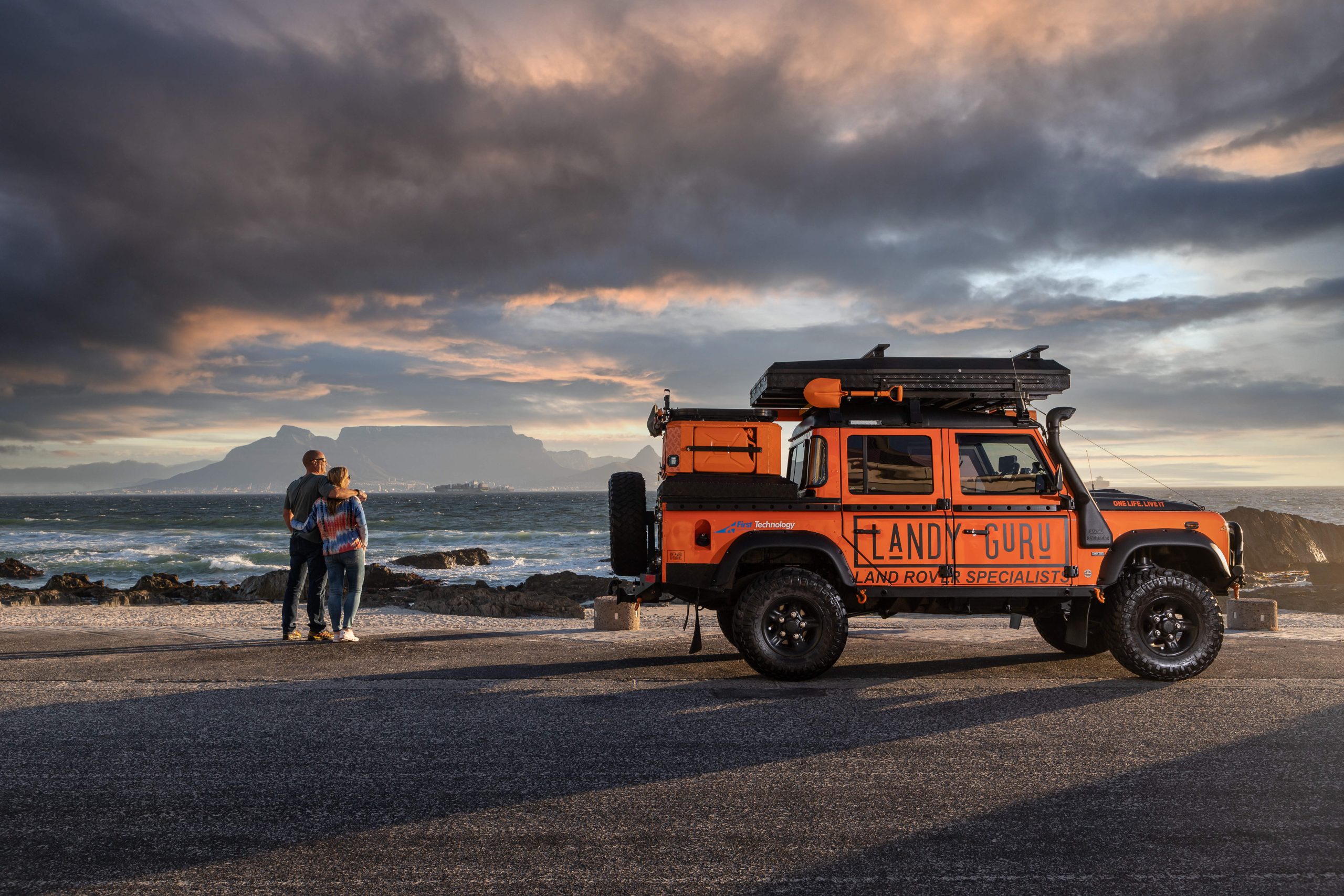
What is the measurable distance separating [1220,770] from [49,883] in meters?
5.56

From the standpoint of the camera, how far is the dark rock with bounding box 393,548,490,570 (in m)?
31.9

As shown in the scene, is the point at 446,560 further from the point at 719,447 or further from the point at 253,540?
the point at 719,447

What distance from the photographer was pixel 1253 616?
9711mm

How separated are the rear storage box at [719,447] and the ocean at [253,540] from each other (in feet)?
12.8

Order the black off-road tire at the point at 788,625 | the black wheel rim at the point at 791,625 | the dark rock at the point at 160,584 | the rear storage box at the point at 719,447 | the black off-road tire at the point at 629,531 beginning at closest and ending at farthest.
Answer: the black off-road tire at the point at 788,625, the black wheel rim at the point at 791,625, the black off-road tire at the point at 629,531, the rear storage box at the point at 719,447, the dark rock at the point at 160,584

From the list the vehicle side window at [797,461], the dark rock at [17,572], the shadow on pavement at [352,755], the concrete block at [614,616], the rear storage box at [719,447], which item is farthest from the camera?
the dark rock at [17,572]

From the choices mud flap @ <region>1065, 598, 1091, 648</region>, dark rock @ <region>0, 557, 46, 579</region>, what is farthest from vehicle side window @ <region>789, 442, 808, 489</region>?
dark rock @ <region>0, 557, 46, 579</region>

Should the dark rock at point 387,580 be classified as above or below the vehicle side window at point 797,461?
below

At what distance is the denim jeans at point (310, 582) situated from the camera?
8.66 meters

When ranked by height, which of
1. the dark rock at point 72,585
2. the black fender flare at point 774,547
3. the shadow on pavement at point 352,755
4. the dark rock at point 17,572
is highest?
the black fender flare at point 774,547

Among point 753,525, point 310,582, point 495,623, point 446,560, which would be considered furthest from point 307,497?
point 446,560

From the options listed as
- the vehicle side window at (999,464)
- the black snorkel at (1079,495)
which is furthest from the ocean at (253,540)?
the vehicle side window at (999,464)

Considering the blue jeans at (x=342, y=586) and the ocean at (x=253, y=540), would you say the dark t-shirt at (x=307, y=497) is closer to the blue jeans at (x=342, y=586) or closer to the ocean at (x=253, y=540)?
the blue jeans at (x=342, y=586)

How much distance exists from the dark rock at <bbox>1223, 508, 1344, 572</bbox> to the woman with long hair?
98.7 ft
